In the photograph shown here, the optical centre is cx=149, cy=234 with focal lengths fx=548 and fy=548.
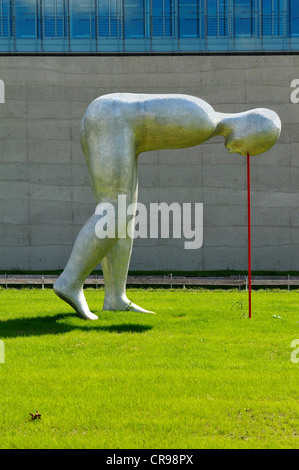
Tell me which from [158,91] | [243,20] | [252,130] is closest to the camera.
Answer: [252,130]

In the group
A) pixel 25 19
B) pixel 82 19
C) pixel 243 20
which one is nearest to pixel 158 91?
pixel 82 19

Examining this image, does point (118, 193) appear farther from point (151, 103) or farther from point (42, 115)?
point (42, 115)

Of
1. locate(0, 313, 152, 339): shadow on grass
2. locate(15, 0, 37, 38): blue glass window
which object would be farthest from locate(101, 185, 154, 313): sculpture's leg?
locate(15, 0, 37, 38): blue glass window

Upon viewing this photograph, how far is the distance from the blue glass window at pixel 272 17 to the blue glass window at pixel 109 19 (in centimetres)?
583

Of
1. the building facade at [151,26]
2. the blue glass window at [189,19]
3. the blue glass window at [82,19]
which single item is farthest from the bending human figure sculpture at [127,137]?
the blue glass window at [82,19]

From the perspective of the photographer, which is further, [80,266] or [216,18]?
[216,18]

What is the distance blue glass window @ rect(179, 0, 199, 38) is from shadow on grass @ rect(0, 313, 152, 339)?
1701cm

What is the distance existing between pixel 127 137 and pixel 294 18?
17.1 metres

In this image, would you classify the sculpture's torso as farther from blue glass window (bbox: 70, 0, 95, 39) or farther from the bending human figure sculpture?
blue glass window (bbox: 70, 0, 95, 39)

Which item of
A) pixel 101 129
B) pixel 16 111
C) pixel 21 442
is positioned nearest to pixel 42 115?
pixel 16 111

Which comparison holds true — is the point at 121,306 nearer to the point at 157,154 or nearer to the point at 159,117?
the point at 159,117

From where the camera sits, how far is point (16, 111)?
70.9 ft

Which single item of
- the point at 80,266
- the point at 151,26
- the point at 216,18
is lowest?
the point at 80,266

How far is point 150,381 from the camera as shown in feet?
16.4
